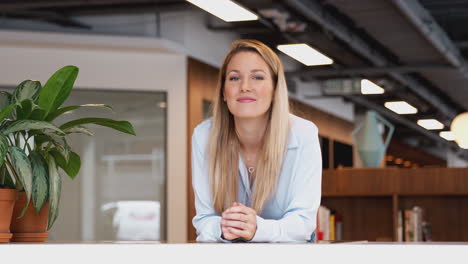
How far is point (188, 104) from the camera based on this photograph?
8.24m

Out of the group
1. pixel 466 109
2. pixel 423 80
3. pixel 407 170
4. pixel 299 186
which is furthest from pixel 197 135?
pixel 466 109

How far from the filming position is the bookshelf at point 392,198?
5.66 m

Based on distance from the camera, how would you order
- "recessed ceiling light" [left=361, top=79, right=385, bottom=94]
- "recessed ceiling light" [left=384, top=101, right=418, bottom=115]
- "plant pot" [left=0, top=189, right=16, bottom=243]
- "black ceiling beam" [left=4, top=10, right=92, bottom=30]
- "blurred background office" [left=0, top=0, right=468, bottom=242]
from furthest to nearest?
1. "recessed ceiling light" [left=384, top=101, right=418, bottom=115]
2. "recessed ceiling light" [left=361, top=79, right=385, bottom=94]
3. "black ceiling beam" [left=4, top=10, right=92, bottom=30]
4. "blurred background office" [left=0, top=0, right=468, bottom=242]
5. "plant pot" [left=0, top=189, right=16, bottom=243]

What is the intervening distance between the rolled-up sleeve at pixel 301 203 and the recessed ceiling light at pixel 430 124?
1284 centimetres

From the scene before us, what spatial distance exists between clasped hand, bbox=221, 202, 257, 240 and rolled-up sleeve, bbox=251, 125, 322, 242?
0.06 feet

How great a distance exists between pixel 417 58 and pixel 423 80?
2.54 meters

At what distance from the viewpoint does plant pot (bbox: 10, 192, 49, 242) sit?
6.47 feet

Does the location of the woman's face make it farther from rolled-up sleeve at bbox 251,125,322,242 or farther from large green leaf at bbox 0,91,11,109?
large green leaf at bbox 0,91,11,109

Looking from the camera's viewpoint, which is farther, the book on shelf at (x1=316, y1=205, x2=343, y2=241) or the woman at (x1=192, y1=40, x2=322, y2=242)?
the book on shelf at (x1=316, y1=205, x2=343, y2=241)

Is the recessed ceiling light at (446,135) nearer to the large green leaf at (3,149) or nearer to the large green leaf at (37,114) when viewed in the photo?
the large green leaf at (37,114)

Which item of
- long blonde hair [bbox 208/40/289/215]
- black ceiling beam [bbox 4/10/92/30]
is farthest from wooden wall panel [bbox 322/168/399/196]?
long blonde hair [bbox 208/40/289/215]
